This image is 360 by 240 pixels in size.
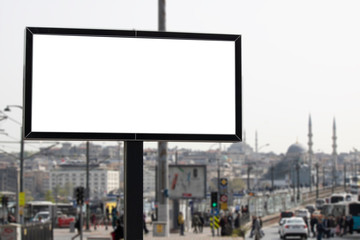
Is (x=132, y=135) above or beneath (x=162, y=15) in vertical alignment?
beneath

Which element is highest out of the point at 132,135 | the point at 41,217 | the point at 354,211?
the point at 132,135

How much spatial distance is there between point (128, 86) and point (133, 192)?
1.04 m

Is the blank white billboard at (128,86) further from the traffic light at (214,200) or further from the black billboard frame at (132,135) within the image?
the traffic light at (214,200)

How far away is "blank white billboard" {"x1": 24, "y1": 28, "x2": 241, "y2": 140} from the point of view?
27.1ft

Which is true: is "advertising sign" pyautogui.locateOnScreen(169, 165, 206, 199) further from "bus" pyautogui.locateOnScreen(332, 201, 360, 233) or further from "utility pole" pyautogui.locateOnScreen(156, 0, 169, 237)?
"utility pole" pyautogui.locateOnScreen(156, 0, 169, 237)

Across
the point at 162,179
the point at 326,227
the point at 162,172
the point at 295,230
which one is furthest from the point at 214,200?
the point at 326,227

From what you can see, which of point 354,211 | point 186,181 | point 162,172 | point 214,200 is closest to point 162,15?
point 162,172

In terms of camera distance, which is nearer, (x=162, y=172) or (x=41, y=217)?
(x=162, y=172)

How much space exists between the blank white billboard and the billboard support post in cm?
27

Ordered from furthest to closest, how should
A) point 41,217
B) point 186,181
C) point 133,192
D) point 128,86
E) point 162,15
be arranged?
1. point 41,217
2. point 186,181
3. point 162,15
4. point 133,192
5. point 128,86

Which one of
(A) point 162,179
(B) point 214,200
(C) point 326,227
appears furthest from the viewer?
(C) point 326,227

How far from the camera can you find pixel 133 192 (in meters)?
8.56

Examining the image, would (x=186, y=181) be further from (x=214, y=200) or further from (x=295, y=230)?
(x=214, y=200)

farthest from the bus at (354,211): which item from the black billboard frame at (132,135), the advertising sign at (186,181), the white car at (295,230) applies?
the black billboard frame at (132,135)
